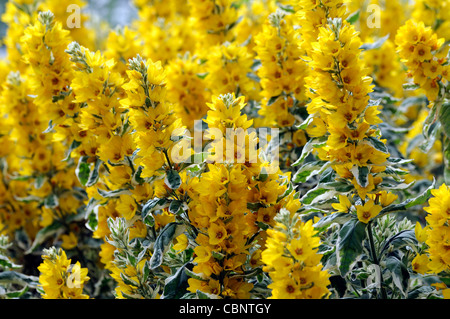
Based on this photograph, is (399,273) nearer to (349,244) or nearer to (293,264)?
(349,244)

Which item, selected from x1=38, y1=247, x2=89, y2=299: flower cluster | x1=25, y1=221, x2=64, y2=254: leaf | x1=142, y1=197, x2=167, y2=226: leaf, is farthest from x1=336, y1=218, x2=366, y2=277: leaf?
x1=25, y1=221, x2=64, y2=254: leaf

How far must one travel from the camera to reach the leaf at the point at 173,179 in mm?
1711

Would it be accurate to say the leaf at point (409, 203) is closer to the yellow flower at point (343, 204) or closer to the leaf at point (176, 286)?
the yellow flower at point (343, 204)

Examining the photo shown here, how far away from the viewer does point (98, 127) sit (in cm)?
199

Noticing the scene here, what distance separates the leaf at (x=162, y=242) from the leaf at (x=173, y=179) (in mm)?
196

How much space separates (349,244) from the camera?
5.54ft

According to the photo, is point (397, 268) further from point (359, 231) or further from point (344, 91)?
point (344, 91)

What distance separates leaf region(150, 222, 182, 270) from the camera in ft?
5.63

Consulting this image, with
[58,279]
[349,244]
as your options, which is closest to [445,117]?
[349,244]

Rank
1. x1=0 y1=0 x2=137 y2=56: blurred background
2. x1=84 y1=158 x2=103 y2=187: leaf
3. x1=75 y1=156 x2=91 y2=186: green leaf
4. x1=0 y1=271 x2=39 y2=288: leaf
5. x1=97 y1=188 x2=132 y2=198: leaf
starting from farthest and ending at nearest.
Result: x1=0 y1=0 x2=137 y2=56: blurred background, x1=75 y1=156 x2=91 y2=186: green leaf, x1=0 y1=271 x2=39 y2=288: leaf, x1=84 y1=158 x2=103 y2=187: leaf, x1=97 y1=188 x2=132 y2=198: leaf

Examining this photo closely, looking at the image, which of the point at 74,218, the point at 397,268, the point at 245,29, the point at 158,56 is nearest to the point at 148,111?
the point at 397,268

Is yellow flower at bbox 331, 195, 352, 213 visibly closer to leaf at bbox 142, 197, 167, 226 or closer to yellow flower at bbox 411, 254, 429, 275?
yellow flower at bbox 411, 254, 429, 275

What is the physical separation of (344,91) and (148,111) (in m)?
0.69

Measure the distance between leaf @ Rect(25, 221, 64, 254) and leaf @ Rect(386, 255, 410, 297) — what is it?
1996 millimetres
